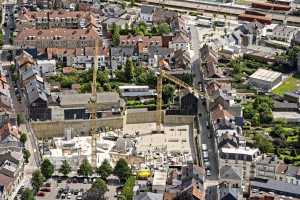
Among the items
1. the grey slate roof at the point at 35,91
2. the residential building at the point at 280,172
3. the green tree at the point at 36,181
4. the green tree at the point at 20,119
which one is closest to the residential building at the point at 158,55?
the grey slate roof at the point at 35,91

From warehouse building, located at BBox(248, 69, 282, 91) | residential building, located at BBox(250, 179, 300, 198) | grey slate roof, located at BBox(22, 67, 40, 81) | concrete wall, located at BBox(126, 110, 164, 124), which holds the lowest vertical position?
residential building, located at BBox(250, 179, 300, 198)

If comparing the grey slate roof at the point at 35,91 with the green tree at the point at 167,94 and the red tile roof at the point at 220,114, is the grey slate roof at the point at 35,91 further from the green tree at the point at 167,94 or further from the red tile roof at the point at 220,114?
the red tile roof at the point at 220,114

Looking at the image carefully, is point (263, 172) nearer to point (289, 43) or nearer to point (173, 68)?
point (173, 68)

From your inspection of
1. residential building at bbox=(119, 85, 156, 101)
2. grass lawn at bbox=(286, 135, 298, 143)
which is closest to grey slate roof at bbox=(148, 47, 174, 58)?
residential building at bbox=(119, 85, 156, 101)

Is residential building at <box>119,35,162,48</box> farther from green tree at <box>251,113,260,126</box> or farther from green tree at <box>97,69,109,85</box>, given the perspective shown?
green tree at <box>251,113,260,126</box>

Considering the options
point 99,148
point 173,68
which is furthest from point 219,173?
point 173,68

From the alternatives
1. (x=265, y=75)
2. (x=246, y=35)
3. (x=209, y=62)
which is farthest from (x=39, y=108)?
(x=246, y=35)
